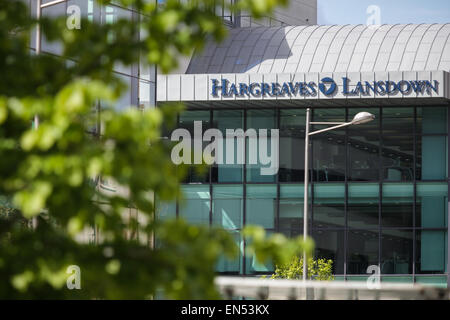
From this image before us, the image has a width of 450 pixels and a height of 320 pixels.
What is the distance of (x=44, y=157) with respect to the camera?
555 centimetres

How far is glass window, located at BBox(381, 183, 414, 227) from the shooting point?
134 ft

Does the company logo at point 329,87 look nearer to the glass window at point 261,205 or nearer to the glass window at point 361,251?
the glass window at point 261,205

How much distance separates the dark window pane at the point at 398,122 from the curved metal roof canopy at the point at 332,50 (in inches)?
70.5

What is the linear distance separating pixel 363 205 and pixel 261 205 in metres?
4.32

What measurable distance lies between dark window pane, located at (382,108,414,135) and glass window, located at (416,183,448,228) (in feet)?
7.86

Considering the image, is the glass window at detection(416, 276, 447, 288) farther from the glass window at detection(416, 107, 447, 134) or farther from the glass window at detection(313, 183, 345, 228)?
the glass window at detection(416, 107, 447, 134)

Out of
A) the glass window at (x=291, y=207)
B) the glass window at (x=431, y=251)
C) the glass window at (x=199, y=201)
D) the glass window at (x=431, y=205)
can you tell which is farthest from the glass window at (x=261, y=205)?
the glass window at (x=431, y=251)

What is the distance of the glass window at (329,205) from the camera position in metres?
41.2

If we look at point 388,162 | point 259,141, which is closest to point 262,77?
point 259,141

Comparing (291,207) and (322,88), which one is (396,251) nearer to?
(291,207)

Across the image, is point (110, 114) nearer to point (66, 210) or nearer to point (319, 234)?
point (66, 210)

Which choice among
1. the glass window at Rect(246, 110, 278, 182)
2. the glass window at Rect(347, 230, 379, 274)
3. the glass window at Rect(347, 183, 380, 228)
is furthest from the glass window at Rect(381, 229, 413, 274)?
the glass window at Rect(246, 110, 278, 182)

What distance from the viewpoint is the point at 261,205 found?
4216 cm

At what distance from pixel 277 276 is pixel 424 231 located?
7.39 meters
